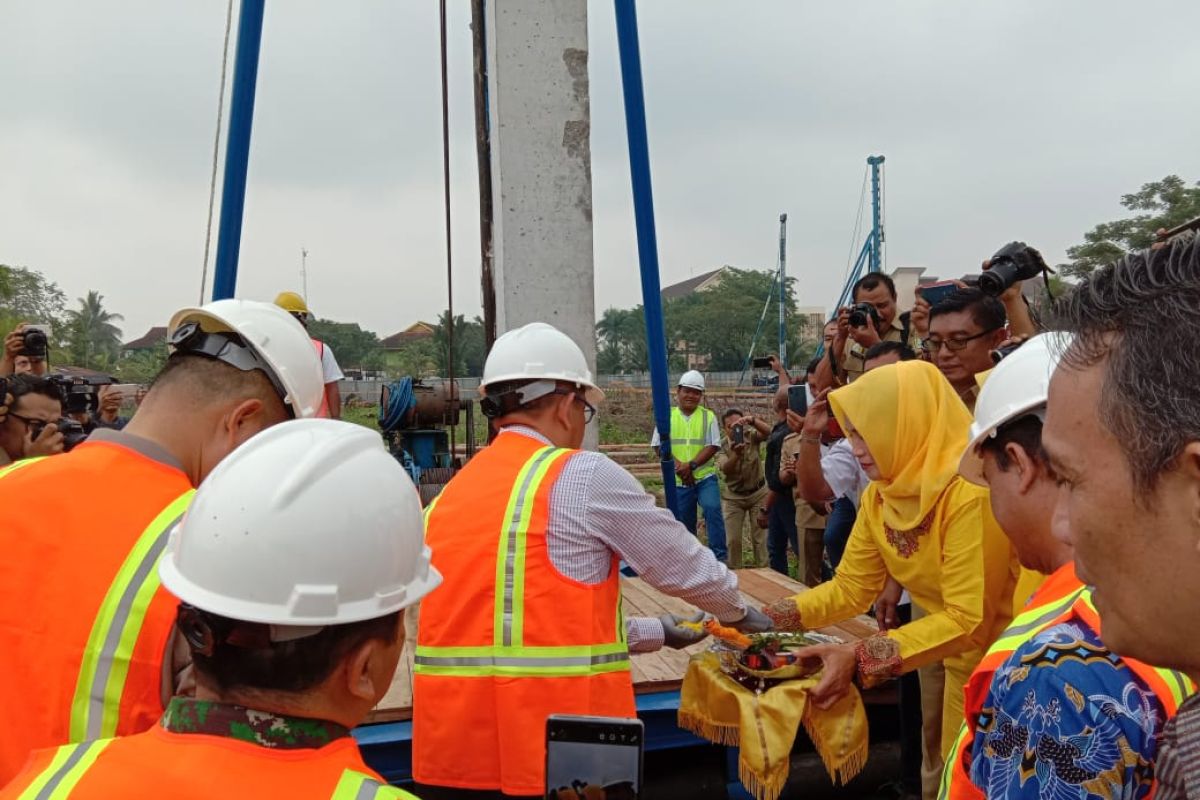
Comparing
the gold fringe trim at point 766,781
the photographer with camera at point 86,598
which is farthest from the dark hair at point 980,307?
the photographer with camera at point 86,598

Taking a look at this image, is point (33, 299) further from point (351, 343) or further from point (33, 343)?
point (33, 343)

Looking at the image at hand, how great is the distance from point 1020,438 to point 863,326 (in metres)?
3.46

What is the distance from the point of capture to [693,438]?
8.83 metres

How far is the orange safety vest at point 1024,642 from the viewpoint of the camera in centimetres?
111

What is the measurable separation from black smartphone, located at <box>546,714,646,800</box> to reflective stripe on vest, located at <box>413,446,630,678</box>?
89 centimetres

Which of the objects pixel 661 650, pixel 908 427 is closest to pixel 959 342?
pixel 908 427

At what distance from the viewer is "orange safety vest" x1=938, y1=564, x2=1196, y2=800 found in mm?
1113

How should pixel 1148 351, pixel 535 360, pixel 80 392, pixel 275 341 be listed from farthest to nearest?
pixel 80 392 → pixel 535 360 → pixel 275 341 → pixel 1148 351

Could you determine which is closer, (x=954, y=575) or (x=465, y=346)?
(x=954, y=575)

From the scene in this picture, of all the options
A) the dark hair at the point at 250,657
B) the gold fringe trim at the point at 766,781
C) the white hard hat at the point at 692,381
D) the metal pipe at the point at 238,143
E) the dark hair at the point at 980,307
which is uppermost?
the metal pipe at the point at 238,143

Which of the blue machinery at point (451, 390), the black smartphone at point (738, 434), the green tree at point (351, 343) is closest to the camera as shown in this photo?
the blue machinery at point (451, 390)

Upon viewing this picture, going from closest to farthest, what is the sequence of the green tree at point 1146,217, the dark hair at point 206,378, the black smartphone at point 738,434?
1. the dark hair at point 206,378
2. the black smartphone at point 738,434
3. the green tree at point 1146,217

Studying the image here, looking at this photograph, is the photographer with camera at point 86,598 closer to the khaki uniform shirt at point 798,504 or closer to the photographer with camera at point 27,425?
the photographer with camera at point 27,425

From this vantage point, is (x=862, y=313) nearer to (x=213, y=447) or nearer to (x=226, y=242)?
(x=226, y=242)
